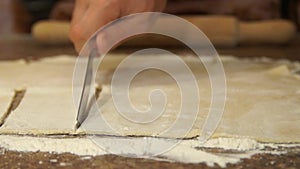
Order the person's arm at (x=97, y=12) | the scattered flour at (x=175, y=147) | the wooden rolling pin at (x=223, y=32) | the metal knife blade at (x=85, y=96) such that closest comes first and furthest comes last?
the scattered flour at (x=175, y=147)
the metal knife blade at (x=85, y=96)
the person's arm at (x=97, y=12)
the wooden rolling pin at (x=223, y=32)

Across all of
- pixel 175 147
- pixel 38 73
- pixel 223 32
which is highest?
pixel 223 32

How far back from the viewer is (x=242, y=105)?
0.84 m

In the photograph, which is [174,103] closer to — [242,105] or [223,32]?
[242,105]

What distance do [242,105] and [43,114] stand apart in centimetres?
31

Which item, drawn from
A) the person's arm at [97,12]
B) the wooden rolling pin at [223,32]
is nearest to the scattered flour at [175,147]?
the person's arm at [97,12]

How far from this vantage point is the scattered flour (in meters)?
0.66

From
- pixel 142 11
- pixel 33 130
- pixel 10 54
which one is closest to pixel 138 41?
pixel 10 54

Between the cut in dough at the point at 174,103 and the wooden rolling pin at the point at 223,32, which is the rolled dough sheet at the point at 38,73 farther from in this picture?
the wooden rolling pin at the point at 223,32

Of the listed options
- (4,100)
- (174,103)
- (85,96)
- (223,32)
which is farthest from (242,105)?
(223,32)

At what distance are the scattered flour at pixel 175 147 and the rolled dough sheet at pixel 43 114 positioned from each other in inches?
0.9

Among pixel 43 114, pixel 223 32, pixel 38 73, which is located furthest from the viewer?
pixel 223 32

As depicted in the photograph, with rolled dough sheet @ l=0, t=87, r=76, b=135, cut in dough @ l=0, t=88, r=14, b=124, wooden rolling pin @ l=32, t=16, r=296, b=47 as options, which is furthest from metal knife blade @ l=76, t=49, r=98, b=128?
wooden rolling pin @ l=32, t=16, r=296, b=47

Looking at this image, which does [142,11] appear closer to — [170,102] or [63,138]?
[170,102]

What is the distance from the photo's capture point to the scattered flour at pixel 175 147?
66 centimetres
